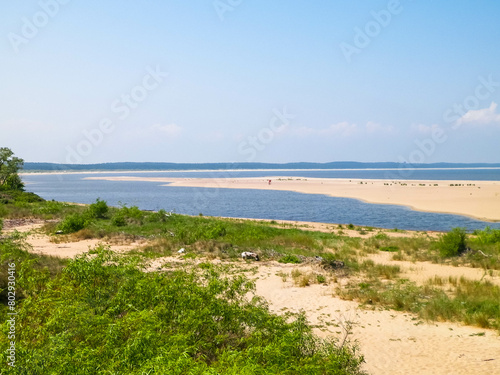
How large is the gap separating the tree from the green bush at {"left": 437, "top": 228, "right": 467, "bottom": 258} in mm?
53628

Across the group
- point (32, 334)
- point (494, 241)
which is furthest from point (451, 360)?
point (494, 241)

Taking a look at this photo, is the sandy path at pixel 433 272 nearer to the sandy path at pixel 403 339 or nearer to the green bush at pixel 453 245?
the green bush at pixel 453 245

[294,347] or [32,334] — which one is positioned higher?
[32,334]

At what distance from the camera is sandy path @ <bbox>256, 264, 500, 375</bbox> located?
29.6 feet

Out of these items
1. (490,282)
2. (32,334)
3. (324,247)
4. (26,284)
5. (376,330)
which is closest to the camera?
(32,334)

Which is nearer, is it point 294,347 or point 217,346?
point 294,347

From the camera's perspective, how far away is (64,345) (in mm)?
5293

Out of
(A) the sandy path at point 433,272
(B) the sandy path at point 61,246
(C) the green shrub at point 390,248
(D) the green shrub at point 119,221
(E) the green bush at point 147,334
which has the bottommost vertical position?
(C) the green shrub at point 390,248

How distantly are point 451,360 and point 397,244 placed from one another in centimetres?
1578

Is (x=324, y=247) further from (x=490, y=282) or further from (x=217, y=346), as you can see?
(x=217, y=346)

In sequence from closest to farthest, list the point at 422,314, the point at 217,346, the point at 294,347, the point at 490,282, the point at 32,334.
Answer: the point at 32,334
the point at 294,347
the point at 217,346
the point at 422,314
the point at 490,282

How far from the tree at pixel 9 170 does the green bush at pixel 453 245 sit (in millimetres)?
53628

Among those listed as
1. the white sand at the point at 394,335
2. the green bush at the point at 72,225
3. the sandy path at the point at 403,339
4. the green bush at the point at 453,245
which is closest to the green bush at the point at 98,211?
the green bush at the point at 72,225

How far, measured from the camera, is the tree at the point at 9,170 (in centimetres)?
5359
